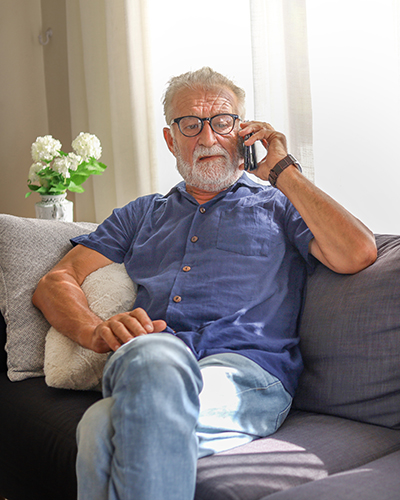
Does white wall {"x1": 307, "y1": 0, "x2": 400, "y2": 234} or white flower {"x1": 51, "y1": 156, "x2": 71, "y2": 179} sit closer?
white wall {"x1": 307, "y1": 0, "x2": 400, "y2": 234}

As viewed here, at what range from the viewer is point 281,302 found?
131 cm

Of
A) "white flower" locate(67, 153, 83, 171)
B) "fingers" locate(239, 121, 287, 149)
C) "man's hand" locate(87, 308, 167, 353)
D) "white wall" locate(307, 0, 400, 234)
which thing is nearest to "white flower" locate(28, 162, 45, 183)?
"white flower" locate(67, 153, 83, 171)

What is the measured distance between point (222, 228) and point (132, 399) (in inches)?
27.7

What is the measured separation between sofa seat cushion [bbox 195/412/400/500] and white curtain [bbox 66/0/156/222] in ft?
5.37

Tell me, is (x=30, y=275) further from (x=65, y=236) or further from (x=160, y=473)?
(x=160, y=473)

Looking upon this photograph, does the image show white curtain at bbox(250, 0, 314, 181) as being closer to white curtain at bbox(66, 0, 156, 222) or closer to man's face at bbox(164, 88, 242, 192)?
man's face at bbox(164, 88, 242, 192)

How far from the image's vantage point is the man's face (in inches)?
60.2

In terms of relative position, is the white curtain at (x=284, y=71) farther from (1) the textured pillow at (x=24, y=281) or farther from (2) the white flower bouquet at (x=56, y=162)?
(1) the textured pillow at (x=24, y=281)

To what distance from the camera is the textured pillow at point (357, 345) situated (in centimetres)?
111

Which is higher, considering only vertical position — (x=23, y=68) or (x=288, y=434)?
(x=23, y=68)

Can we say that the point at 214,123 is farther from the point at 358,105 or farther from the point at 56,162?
the point at 56,162

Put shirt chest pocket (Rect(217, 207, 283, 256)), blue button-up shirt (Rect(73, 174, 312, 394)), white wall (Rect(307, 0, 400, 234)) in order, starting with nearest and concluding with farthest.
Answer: blue button-up shirt (Rect(73, 174, 312, 394)), shirt chest pocket (Rect(217, 207, 283, 256)), white wall (Rect(307, 0, 400, 234))

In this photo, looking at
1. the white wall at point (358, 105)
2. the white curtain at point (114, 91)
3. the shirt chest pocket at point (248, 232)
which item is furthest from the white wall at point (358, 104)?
the white curtain at point (114, 91)

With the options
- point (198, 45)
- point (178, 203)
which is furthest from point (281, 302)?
point (198, 45)
